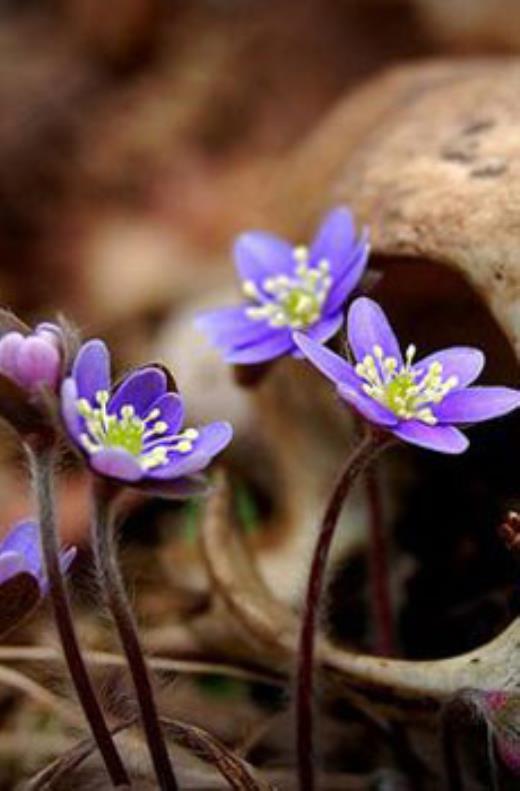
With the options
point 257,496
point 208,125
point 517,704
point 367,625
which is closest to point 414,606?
point 367,625

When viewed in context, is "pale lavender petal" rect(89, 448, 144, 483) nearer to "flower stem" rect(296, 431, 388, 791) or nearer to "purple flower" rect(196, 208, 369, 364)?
"flower stem" rect(296, 431, 388, 791)

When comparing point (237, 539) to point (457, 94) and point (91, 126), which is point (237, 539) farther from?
point (91, 126)

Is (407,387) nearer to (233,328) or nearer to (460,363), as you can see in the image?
(460,363)

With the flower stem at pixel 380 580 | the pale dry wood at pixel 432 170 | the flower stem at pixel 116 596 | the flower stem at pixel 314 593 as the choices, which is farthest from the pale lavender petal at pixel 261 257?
the flower stem at pixel 116 596

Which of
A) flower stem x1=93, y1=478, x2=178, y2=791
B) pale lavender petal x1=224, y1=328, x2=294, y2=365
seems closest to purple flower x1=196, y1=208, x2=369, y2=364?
pale lavender petal x1=224, y1=328, x2=294, y2=365

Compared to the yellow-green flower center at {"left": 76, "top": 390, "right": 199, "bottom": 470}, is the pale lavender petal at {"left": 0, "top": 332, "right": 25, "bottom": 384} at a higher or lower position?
higher

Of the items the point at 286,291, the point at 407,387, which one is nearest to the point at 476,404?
the point at 407,387
